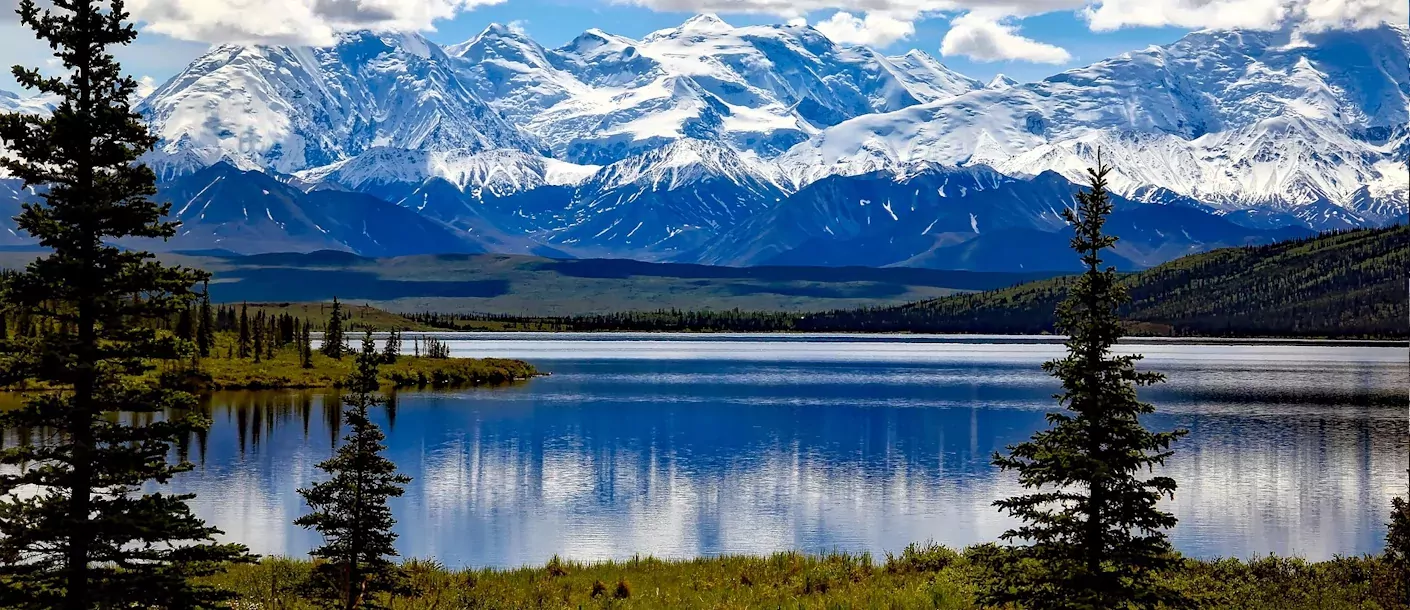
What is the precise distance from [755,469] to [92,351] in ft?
178

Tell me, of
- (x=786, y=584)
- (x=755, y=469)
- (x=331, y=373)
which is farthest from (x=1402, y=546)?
(x=331, y=373)

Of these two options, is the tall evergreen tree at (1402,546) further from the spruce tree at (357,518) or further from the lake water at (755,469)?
the spruce tree at (357,518)

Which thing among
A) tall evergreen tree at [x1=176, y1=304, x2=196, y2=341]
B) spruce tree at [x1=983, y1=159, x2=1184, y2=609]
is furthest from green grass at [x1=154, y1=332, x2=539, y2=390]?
spruce tree at [x1=983, y1=159, x2=1184, y2=609]

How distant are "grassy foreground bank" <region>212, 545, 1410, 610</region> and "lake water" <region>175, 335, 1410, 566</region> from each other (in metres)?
9.23

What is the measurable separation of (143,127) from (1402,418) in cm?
10746

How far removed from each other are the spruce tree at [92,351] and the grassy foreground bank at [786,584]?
570cm

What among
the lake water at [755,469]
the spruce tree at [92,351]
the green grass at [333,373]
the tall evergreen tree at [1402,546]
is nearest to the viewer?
the spruce tree at [92,351]

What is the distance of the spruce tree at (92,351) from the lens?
79.7ft

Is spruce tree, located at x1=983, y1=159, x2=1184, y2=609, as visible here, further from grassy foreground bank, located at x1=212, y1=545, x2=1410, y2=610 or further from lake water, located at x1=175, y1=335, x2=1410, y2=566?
lake water, located at x1=175, y1=335, x2=1410, y2=566

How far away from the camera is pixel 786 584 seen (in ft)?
117

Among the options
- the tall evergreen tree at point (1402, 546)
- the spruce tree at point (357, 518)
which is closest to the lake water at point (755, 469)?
the tall evergreen tree at point (1402, 546)

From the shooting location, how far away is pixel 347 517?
2967cm

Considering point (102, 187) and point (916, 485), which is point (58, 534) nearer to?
point (102, 187)

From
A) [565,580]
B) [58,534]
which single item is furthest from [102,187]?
[565,580]
